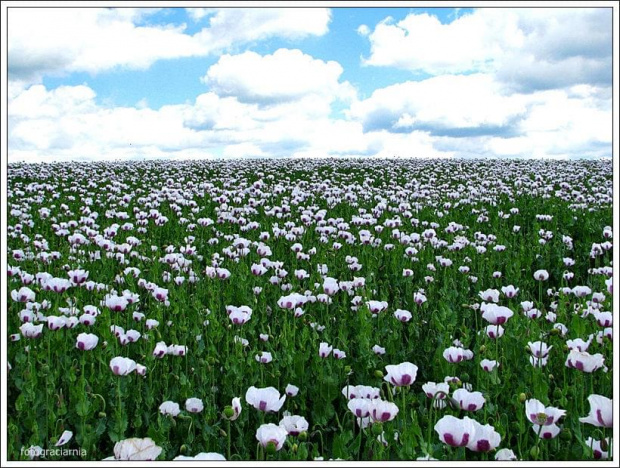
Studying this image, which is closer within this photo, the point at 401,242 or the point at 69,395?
the point at 69,395

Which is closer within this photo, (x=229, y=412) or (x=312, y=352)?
(x=229, y=412)

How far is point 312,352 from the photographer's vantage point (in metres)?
4.46

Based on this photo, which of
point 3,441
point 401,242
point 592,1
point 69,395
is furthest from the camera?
point 401,242

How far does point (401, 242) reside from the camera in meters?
8.58

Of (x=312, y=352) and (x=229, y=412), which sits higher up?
(x=229, y=412)

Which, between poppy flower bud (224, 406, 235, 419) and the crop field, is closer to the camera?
poppy flower bud (224, 406, 235, 419)

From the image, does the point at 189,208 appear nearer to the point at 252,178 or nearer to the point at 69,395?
the point at 252,178

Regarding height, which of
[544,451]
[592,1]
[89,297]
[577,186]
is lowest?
[544,451]

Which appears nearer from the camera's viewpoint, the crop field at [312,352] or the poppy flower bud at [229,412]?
the poppy flower bud at [229,412]

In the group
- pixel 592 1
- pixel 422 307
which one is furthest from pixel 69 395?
pixel 592 1

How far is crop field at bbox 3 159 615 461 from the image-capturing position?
9.23 ft

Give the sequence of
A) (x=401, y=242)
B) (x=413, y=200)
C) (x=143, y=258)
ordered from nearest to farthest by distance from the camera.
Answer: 1. (x=143, y=258)
2. (x=401, y=242)
3. (x=413, y=200)

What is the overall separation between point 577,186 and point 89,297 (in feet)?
43.5

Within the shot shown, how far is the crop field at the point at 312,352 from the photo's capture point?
9.23 ft
